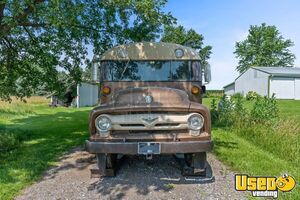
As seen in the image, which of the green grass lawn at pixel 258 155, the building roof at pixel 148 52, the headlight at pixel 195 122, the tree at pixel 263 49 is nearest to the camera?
the headlight at pixel 195 122

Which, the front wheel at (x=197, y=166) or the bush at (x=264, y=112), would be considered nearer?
the front wheel at (x=197, y=166)

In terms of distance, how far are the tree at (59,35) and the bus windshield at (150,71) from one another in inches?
66.9

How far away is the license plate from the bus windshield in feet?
6.08

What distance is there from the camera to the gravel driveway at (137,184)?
18.0 ft

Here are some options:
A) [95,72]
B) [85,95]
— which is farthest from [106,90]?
[85,95]

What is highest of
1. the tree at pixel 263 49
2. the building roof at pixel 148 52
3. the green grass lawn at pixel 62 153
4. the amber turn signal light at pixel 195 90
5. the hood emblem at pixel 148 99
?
the tree at pixel 263 49

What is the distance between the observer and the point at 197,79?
716 centimetres

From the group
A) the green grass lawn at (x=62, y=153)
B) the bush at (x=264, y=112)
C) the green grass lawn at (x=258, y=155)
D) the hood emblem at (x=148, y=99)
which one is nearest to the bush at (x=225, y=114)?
the bush at (x=264, y=112)

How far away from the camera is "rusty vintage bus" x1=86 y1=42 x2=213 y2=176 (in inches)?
224

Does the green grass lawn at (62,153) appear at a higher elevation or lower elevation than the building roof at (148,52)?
lower

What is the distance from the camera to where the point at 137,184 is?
604 cm

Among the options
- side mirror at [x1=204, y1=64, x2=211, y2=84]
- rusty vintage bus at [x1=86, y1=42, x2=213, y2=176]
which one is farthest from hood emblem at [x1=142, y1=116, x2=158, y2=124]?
side mirror at [x1=204, y1=64, x2=211, y2=84]

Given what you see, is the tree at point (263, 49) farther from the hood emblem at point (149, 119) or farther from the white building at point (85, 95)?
the hood emblem at point (149, 119)

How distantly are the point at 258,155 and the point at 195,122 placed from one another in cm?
306
